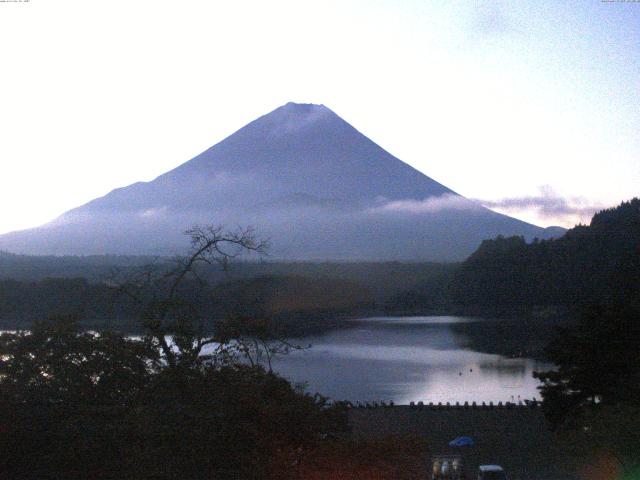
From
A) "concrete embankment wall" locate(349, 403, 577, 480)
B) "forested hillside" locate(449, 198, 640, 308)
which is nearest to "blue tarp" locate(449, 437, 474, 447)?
"concrete embankment wall" locate(349, 403, 577, 480)

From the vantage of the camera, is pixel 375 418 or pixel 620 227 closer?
pixel 375 418

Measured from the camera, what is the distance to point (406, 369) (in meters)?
24.9

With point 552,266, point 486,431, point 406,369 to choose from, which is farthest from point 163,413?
point 552,266

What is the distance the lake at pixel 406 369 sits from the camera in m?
20.1

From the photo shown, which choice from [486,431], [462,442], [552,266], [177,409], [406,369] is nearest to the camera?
[177,409]

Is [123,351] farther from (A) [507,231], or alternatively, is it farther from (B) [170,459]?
(A) [507,231]

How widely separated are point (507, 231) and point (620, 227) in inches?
1785

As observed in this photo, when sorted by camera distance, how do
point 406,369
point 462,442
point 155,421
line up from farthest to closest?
point 406,369 → point 462,442 → point 155,421

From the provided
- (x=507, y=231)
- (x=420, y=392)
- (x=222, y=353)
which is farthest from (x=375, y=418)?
(x=507, y=231)

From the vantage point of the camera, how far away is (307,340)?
31547 millimetres

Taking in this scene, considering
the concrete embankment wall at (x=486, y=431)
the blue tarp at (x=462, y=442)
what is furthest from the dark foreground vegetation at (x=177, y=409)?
the blue tarp at (x=462, y=442)

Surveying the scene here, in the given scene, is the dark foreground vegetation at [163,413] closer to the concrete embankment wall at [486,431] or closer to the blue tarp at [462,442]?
the concrete embankment wall at [486,431]

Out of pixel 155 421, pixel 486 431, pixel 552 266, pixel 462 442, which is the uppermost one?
pixel 552 266

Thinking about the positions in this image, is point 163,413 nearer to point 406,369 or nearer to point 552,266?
point 406,369
